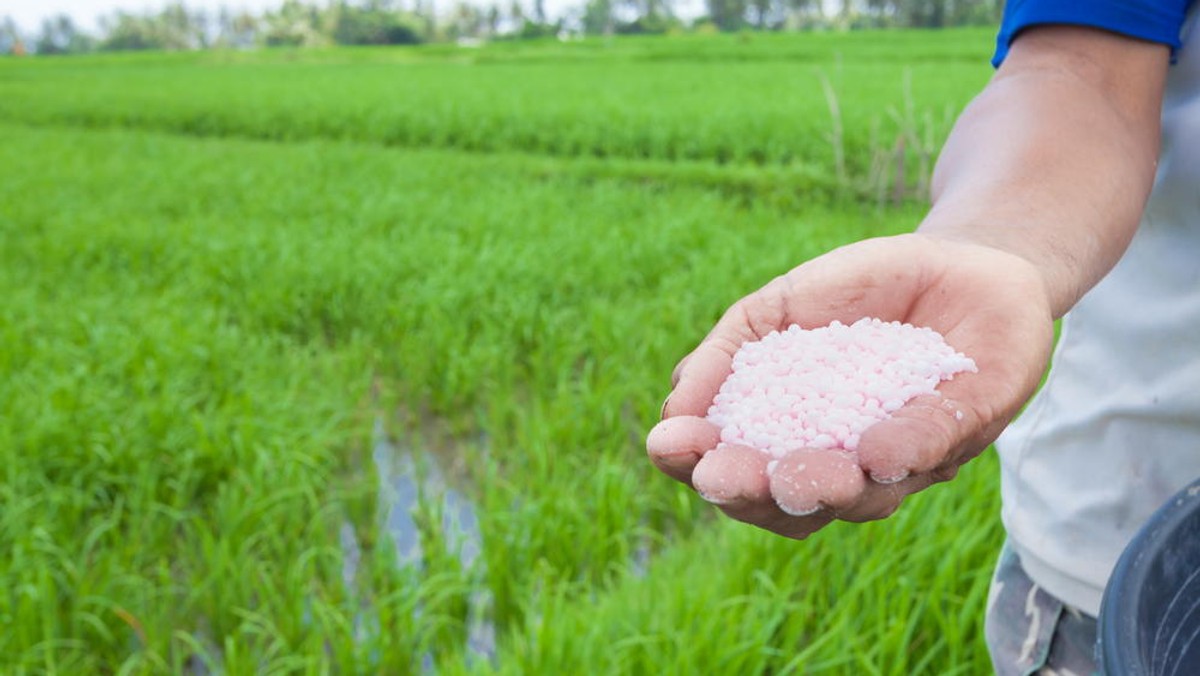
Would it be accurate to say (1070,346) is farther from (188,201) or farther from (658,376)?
(188,201)

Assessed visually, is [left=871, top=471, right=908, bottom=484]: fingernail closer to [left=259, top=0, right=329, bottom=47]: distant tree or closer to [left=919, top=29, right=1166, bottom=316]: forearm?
[left=919, top=29, right=1166, bottom=316]: forearm

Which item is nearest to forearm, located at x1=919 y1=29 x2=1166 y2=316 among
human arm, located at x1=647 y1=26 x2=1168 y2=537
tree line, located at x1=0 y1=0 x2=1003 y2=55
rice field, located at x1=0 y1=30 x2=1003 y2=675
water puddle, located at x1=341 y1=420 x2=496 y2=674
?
human arm, located at x1=647 y1=26 x2=1168 y2=537

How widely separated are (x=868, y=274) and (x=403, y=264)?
319 centimetres

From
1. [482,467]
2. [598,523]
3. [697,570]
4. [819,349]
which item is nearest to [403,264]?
[482,467]

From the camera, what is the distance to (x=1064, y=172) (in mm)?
759

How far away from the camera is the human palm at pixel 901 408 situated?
2.01 feet

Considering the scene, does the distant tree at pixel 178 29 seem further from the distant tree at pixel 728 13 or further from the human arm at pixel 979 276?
the human arm at pixel 979 276

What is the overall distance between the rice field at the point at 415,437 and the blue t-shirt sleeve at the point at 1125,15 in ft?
3.51

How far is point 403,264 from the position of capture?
381 centimetres

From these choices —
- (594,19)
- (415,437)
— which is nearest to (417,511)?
(415,437)

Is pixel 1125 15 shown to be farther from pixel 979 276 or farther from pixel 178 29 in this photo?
pixel 178 29

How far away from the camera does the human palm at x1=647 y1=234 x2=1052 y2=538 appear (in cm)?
61

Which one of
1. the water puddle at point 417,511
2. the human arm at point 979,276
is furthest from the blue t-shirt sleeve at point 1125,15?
the water puddle at point 417,511

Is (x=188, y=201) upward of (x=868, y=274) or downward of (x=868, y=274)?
downward
